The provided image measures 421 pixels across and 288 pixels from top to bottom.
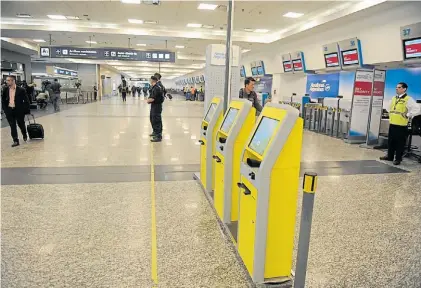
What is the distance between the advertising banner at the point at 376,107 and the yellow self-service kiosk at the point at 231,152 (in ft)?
20.4

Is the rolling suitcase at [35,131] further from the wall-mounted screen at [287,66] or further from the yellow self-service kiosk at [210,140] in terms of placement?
the wall-mounted screen at [287,66]

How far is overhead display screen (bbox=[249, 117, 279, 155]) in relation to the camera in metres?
2.17

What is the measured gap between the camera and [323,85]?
41.9 ft

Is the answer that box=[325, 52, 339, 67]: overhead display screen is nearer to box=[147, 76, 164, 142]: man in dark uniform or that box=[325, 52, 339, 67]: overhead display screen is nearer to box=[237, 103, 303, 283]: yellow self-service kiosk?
box=[147, 76, 164, 142]: man in dark uniform

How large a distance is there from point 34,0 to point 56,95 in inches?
295

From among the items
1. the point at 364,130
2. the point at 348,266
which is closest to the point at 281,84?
the point at 364,130

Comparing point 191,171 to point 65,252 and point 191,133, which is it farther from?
point 191,133

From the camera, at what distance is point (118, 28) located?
42.0 ft

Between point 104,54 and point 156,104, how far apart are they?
8029 mm

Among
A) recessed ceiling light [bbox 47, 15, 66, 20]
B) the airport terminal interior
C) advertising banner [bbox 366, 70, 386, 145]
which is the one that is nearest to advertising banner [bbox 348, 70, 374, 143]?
the airport terminal interior

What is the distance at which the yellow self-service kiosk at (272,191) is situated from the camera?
6.74 ft

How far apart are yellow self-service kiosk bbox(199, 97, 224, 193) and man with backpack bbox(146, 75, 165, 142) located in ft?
11.7

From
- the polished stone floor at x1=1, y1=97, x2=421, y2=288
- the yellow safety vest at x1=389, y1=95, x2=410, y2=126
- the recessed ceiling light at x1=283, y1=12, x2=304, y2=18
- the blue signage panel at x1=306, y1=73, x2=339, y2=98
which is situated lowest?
the polished stone floor at x1=1, y1=97, x2=421, y2=288

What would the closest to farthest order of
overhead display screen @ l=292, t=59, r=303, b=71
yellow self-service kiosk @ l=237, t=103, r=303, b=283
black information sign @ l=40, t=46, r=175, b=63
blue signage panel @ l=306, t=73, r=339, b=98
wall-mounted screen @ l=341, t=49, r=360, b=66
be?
yellow self-service kiosk @ l=237, t=103, r=303, b=283 → wall-mounted screen @ l=341, t=49, r=360, b=66 → blue signage panel @ l=306, t=73, r=339, b=98 → overhead display screen @ l=292, t=59, r=303, b=71 → black information sign @ l=40, t=46, r=175, b=63
